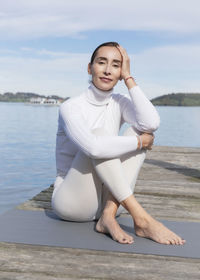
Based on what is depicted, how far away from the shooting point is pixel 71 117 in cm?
261

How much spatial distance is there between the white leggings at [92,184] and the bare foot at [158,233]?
224 millimetres

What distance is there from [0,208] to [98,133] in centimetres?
505

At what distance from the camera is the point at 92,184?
271cm

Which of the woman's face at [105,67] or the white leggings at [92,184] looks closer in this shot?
the white leggings at [92,184]

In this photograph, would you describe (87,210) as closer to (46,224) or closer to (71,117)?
(46,224)

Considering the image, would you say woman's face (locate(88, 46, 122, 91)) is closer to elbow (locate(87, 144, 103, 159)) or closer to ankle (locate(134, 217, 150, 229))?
elbow (locate(87, 144, 103, 159))

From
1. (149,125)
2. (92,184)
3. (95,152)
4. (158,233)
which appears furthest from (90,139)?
(158,233)

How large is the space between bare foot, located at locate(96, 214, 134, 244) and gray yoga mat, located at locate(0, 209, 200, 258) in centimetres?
3

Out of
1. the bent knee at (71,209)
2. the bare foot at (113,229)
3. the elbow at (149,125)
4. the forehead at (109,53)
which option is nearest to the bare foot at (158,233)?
the bare foot at (113,229)

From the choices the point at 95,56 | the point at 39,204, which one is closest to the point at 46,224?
the point at 39,204

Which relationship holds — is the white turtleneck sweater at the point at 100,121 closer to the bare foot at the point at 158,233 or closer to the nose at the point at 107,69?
the nose at the point at 107,69

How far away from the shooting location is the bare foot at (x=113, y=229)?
2.48 metres

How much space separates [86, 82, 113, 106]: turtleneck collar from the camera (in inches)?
111

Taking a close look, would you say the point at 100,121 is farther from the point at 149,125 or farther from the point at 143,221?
the point at 143,221
